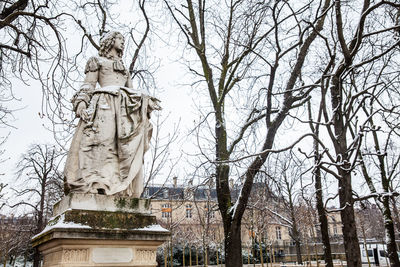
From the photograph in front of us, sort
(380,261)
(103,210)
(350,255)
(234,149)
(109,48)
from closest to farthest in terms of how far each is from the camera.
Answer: (103,210)
(109,48)
(350,255)
(234,149)
(380,261)

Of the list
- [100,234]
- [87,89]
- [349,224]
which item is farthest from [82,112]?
[349,224]

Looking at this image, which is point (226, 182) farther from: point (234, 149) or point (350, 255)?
point (350, 255)

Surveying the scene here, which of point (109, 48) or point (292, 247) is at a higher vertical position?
point (109, 48)

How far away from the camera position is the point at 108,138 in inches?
185

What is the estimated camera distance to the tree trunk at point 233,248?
9.09m

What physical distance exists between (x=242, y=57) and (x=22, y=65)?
5.86m

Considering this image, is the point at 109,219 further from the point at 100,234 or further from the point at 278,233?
the point at 278,233

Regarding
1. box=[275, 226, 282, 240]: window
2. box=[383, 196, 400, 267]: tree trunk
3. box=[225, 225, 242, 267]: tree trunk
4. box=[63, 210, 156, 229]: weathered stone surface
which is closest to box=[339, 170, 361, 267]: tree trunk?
box=[225, 225, 242, 267]: tree trunk

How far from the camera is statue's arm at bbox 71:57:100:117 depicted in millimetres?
4781

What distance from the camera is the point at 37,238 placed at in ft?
14.3

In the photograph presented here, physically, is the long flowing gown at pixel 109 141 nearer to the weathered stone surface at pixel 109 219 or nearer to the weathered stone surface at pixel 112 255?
the weathered stone surface at pixel 109 219

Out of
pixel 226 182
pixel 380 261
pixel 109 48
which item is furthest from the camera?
pixel 380 261

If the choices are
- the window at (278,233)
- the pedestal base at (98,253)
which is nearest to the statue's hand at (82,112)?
the pedestal base at (98,253)

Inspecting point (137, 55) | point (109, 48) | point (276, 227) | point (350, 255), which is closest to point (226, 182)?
point (350, 255)
